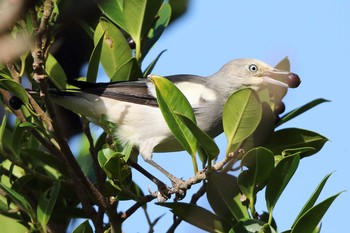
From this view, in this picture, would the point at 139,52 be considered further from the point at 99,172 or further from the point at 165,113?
the point at 165,113

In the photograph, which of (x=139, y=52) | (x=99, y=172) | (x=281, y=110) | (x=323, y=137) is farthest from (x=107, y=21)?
(x=323, y=137)

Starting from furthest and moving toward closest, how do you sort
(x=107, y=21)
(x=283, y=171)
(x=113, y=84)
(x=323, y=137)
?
(x=113, y=84) → (x=107, y=21) → (x=323, y=137) → (x=283, y=171)

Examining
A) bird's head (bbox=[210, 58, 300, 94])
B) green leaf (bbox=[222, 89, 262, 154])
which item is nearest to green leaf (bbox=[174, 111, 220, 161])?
green leaf (bbox=[222, 89, 262, 154])

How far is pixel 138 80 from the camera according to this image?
11.8ft

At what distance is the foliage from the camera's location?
2.55 m

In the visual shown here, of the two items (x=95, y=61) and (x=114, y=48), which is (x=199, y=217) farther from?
(x=114, y=48)

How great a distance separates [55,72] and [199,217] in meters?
1.29

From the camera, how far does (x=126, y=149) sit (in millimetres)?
3045

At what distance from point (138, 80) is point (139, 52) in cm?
16

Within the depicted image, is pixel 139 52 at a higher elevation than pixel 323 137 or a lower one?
higher

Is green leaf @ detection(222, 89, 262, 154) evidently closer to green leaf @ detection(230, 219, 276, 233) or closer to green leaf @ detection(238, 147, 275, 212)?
green leaf @ detection(238, 147, 275, 212)

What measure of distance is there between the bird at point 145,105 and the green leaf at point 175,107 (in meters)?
0.83

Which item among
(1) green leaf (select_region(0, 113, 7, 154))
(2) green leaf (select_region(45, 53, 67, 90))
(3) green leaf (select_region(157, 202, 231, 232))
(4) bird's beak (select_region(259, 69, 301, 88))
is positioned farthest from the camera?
(2) green leaf (select_region(45, 53, 67, 90))

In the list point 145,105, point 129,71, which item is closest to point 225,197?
point 129,71
